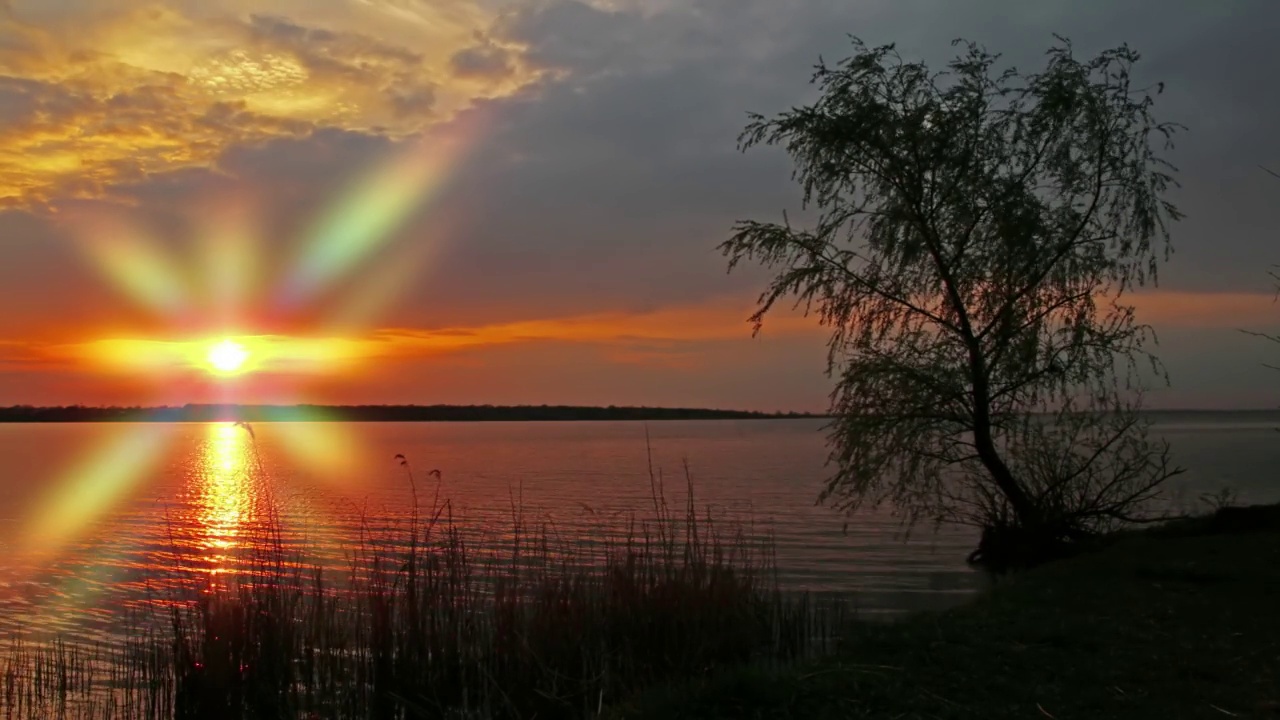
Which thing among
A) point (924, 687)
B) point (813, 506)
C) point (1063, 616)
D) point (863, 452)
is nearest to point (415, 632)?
point (924, 687)

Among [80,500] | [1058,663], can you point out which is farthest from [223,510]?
[1058,663]

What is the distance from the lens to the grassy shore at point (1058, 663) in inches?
293

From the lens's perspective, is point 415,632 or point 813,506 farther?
point 813,506

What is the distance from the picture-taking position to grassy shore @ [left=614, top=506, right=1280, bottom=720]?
7445 mm

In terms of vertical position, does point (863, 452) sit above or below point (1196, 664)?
above

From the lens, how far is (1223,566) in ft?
43.7

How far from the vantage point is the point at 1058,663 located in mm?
8734

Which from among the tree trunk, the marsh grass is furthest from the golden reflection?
the tree trunk

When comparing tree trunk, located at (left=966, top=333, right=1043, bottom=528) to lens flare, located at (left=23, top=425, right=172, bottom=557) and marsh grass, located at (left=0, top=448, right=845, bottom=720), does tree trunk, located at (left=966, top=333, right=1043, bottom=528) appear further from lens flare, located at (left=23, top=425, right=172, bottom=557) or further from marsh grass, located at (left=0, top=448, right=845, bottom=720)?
lens flare, located at (left=23, top=425, right=172, bottom=557)

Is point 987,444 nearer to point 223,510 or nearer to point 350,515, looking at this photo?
point 350,515

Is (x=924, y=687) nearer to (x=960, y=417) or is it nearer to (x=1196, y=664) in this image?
(x=1196, y=664)

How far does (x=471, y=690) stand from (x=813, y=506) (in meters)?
23.4

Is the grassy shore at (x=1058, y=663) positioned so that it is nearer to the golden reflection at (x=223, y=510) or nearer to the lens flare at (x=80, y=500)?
the golden reflection at (x=223, y=510)

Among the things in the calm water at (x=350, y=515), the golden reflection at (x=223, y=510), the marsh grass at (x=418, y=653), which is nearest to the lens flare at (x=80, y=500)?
the calm water at (x=350, y=515)
